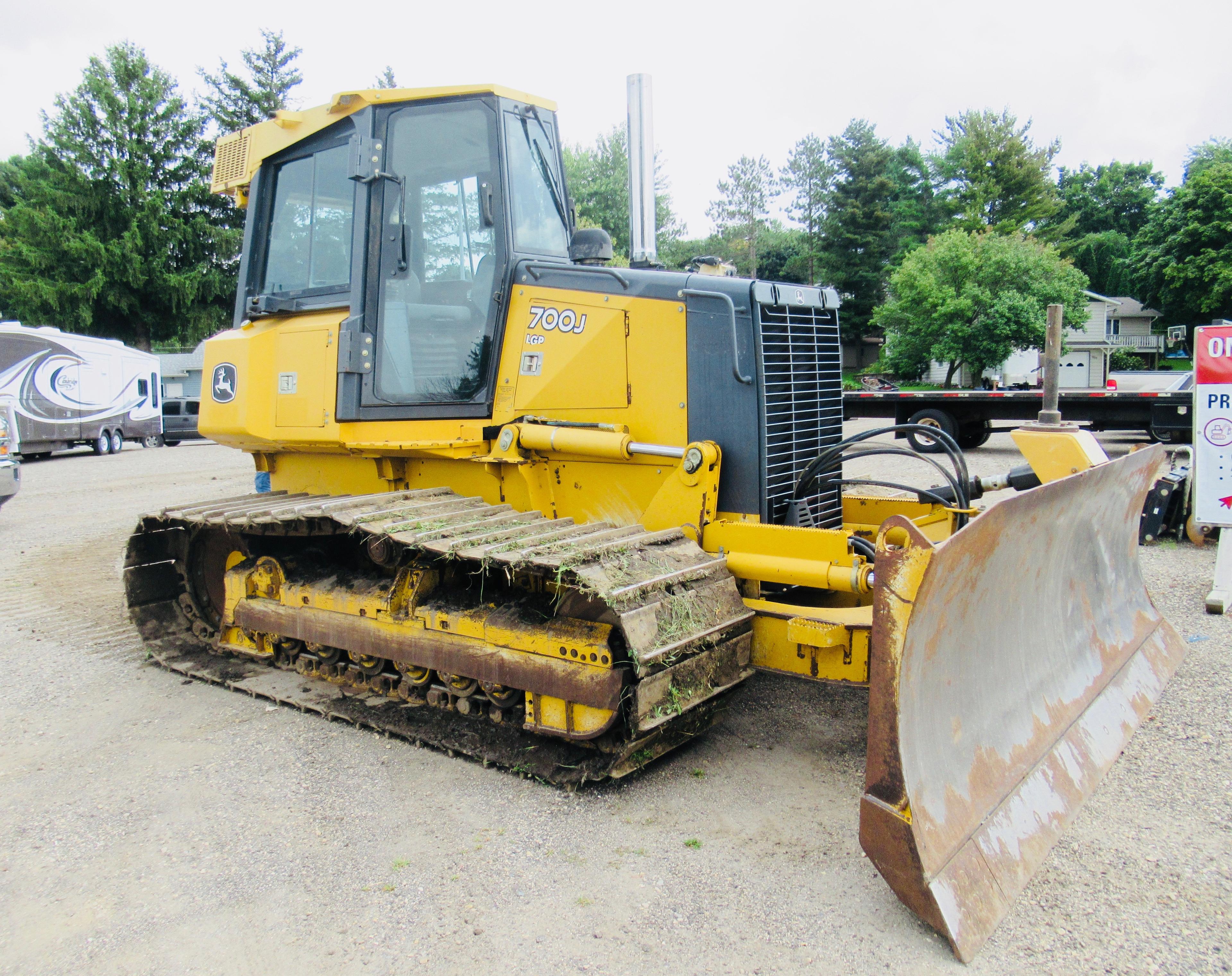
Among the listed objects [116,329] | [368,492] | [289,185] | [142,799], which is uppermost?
[116,329]

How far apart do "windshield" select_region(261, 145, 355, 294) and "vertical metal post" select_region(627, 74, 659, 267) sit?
150 centimetres

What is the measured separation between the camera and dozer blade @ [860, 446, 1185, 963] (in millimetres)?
2688

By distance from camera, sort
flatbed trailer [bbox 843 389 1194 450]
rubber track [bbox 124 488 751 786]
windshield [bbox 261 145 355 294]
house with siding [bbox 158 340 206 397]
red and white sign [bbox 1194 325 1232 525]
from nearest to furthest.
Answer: rubber track [bbox 124 488 751 786] < windshield [bbox 261 145 355 294] < red and white sign [bbox 1194 325 1232 525] < flatbed trailer [bbox 843 389 1194 450] < house with siding [bbox 158 340 206 397]

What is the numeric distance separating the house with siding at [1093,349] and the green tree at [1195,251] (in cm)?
323

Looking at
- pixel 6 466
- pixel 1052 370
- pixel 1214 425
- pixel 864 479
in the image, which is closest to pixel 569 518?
pixel 864 479

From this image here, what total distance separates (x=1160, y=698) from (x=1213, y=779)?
3.13 ft

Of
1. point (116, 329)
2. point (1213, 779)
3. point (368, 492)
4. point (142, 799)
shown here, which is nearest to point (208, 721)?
point (142, 799)

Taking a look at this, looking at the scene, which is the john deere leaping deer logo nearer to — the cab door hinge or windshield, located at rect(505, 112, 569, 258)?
the cab door hinge

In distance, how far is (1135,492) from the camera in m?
4.92

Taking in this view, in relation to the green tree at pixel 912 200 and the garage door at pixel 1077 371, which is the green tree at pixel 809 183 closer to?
the green tree at pixel 912 200

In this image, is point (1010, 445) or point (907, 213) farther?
point (907, 213)

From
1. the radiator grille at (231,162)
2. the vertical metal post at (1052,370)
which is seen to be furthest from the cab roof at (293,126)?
the vertical metal post at (1052,370)

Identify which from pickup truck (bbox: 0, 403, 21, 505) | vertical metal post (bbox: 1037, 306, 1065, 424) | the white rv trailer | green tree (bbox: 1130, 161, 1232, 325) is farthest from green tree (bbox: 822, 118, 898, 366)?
vertical metal post (bbox: 1037, 306, 1065, 424)

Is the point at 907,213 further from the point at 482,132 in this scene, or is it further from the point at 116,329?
the point at 482,132
